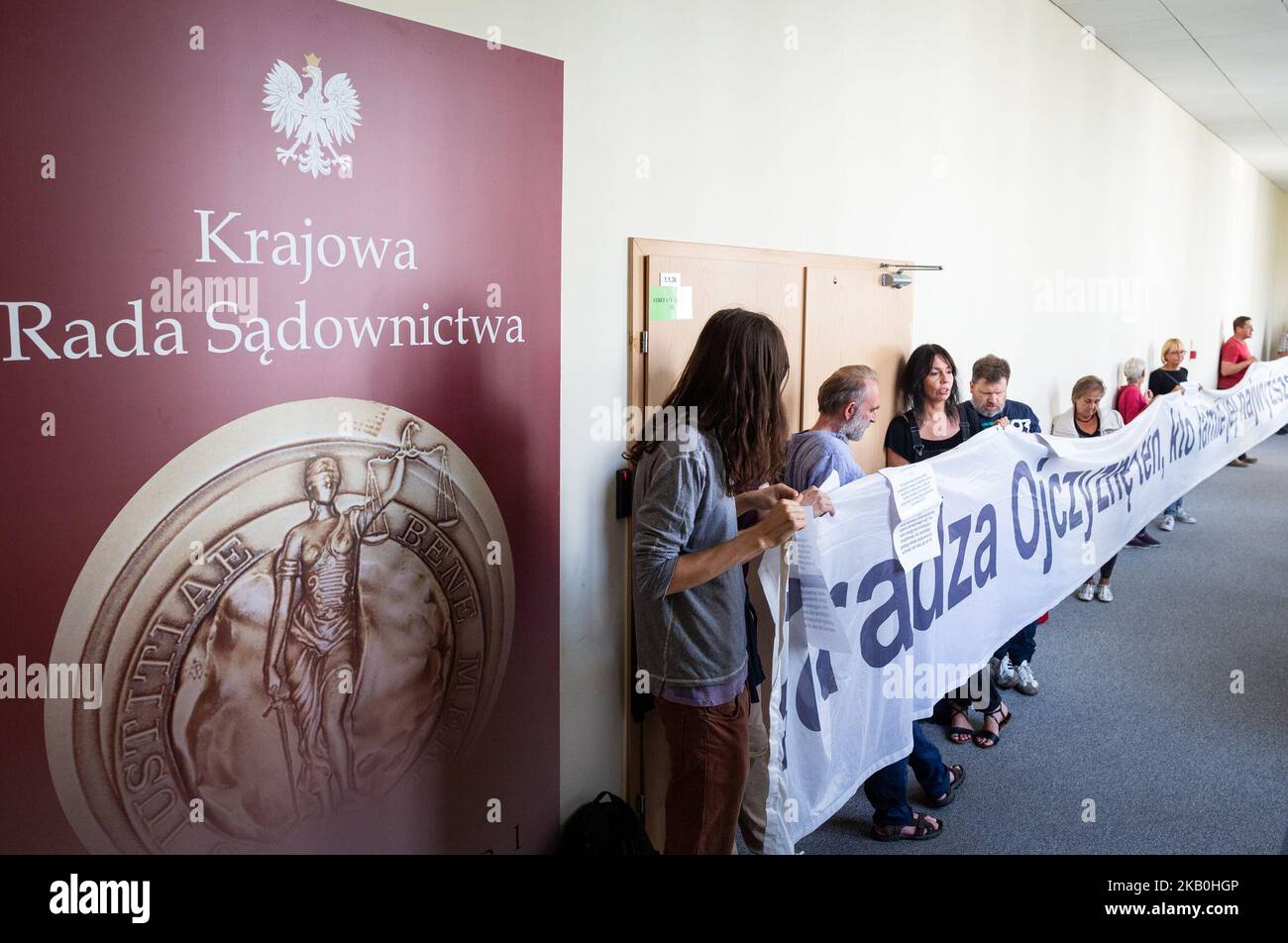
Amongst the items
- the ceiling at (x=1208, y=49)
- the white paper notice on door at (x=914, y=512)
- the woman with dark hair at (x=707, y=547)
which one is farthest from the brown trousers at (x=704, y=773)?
the ceiling at (x=1208, y=49)

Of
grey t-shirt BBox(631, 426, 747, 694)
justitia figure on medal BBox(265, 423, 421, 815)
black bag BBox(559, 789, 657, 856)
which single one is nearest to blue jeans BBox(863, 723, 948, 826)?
black bag BBox(559, 789, 657, 856)

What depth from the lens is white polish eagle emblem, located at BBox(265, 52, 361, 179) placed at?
176 cm

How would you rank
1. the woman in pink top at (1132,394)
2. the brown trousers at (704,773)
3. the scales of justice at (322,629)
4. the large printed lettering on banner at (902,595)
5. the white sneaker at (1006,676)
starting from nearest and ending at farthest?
1. the scales of justice at (322,629)
2. the brown trousers at (704,773)
3. the large printed lettering on banner at (902,595)
4. the white sneaker at (1006,676)
5. the woman in pink top at (1132,394)

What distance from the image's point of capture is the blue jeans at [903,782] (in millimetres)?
2875

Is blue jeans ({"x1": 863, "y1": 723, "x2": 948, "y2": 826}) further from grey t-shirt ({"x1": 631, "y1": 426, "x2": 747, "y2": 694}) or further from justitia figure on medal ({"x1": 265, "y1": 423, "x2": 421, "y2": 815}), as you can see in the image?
justitia figure on medal ({"x1": 265, "y1": 423, "x2": 421, "y2": 815})

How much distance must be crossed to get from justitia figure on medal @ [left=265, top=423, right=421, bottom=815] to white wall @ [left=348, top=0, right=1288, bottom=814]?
66 centimetres

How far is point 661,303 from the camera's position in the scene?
8.85 feet

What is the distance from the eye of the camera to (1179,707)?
3.86 m

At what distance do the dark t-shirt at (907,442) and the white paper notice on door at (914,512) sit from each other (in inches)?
33.7

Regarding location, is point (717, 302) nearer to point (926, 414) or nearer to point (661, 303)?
point (661, 303)

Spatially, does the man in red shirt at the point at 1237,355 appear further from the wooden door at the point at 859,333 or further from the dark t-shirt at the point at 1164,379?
the wooden door at the point at 859,333

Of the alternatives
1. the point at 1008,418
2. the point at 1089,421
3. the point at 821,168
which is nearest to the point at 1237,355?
the point at 1089,421

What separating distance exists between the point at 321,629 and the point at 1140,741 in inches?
120

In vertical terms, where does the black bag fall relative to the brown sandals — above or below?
above
